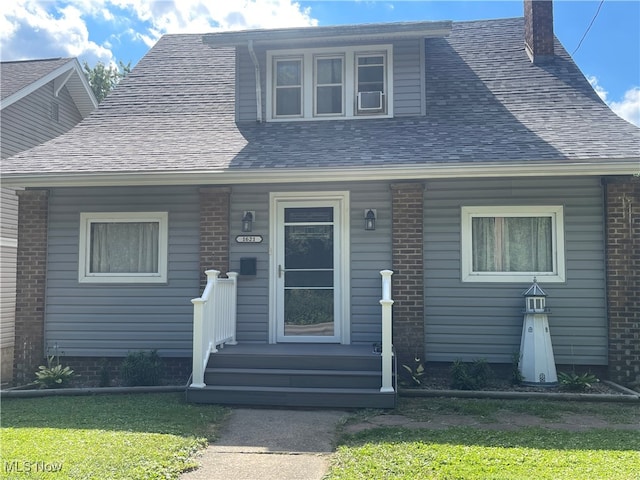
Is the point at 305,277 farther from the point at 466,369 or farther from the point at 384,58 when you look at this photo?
the point at 384,58

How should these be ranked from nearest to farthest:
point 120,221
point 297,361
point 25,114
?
point 297,361 < point 120,221 < point 25,114

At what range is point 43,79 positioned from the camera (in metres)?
12.5

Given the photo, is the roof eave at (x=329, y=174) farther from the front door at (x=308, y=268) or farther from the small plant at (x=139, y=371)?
the small plant at (x=139, y=371)

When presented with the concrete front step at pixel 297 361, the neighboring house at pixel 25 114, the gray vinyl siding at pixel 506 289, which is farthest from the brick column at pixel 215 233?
the neighboring house at pixel 25 114

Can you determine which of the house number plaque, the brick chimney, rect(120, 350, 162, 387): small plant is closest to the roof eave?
the house number plaque

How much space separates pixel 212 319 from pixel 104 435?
2039 mm

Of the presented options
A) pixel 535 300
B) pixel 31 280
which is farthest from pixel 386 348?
pixel 31 280

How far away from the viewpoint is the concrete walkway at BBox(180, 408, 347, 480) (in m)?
4.36

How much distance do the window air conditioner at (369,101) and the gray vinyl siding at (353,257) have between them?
1683 mm

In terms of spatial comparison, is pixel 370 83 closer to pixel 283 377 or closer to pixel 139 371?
pixel 283 377

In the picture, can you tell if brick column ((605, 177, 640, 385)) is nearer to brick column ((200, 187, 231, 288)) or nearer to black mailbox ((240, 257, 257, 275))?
black mailbox ((240, 257, 257, 275))

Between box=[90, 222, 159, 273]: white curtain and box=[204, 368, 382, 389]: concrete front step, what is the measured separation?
230 cm

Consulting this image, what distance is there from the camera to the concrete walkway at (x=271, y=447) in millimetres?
4355

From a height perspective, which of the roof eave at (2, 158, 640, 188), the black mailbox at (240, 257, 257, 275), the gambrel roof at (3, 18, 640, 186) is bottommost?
the black mailbox at (240, 257, 257, 275)
